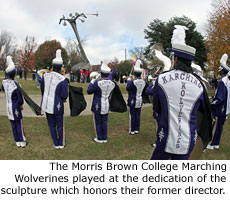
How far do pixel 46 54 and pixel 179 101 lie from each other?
48270mm

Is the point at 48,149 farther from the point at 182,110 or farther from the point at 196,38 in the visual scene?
the point at 196,38

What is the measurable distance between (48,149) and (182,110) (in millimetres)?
3931

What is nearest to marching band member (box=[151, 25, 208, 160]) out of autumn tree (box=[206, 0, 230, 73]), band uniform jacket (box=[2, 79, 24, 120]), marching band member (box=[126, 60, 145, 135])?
band uniform jacket (box=[2, 79, 24, 120])

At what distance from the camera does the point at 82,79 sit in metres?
28.5

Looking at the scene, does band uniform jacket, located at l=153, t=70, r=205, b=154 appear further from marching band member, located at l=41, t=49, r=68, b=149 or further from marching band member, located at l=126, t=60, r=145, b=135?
marching band member, located at l=126, t=60, r=145, b=135

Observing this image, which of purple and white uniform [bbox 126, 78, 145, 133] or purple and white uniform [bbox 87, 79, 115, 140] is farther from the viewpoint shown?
purple and white uniform [bbox 126, 78, 145, 133]

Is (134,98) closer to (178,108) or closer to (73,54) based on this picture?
(178,108)

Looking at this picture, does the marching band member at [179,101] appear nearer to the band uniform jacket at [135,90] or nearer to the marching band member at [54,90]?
the marching band member at [54,90]

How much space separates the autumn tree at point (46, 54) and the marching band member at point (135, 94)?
138 ft

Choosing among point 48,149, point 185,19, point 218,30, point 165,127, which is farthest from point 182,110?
point 185,19

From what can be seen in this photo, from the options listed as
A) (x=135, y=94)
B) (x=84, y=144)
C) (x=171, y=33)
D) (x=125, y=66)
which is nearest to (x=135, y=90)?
(x=135, y=94)

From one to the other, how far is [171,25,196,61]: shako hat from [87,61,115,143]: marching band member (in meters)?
3.17

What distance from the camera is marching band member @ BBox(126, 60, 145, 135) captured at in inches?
262

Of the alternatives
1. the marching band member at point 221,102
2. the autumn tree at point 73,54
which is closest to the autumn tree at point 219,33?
the marching band member at point 221,102
